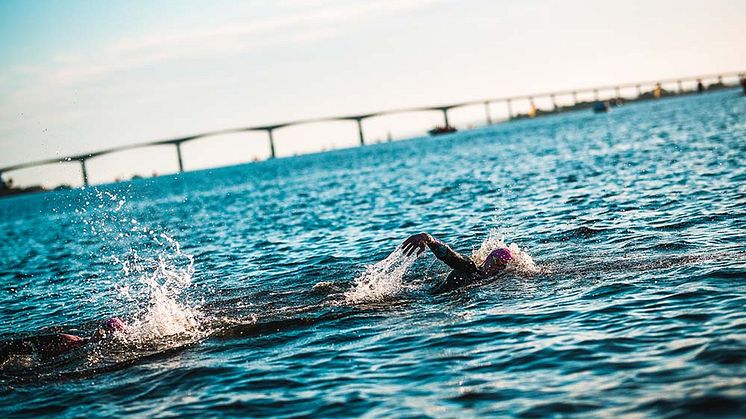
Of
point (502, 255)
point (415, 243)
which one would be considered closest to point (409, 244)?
point (415, 243)

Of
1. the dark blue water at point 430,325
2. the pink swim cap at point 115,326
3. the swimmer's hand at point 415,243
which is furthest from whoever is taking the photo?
the pink swim cap at point 115,326

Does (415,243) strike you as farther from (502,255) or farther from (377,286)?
(502,255)

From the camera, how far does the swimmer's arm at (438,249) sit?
11242 mm

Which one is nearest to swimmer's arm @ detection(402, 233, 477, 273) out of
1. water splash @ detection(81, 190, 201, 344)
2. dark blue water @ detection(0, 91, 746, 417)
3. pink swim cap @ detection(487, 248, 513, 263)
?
dark blue water @ detection(0, 91, 746, 417)

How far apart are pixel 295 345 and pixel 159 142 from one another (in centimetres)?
16228

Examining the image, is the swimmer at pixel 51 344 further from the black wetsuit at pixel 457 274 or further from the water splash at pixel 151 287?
the black wetsuit at pixel 457 274

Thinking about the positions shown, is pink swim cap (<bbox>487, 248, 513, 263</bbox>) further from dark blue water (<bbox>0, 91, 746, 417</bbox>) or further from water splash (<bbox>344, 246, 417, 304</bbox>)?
water splash (<bbox>344, 246, 417, 304</bbox>)

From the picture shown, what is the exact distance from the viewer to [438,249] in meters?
11.8

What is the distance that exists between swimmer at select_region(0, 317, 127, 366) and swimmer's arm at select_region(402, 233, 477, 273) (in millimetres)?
5021

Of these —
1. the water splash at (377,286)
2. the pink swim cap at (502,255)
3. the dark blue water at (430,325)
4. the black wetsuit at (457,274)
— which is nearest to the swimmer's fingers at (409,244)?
the dark blue water at (430,325)

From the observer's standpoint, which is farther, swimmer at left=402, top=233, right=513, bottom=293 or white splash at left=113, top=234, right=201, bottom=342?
white splash at left=113, top=234, right=201, bottom=342

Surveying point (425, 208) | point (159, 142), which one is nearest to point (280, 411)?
point (425, 208)

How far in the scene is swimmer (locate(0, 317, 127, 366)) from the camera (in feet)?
37.9

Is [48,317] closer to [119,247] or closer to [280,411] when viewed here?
[280,411]
